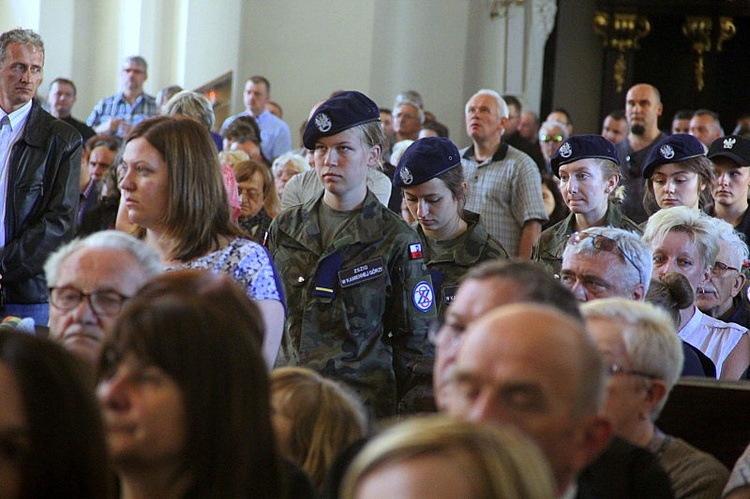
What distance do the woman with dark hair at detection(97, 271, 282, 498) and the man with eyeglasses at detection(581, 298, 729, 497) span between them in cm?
93

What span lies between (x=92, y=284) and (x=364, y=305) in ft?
4.80

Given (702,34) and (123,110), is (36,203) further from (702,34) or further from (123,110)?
(702,34)

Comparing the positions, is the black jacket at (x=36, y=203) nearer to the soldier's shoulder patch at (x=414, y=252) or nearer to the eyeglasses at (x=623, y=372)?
the soldier's shoulder patch at (x=414, y=252)

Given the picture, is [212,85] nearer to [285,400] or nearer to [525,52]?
[525,52]

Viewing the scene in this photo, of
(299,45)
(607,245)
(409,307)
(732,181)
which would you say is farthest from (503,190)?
(299,45)

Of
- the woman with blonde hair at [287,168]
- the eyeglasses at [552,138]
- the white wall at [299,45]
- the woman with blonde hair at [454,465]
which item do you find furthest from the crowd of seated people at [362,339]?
the white wall at [299,45]

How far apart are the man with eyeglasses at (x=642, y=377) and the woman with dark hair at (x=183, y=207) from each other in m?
0.91

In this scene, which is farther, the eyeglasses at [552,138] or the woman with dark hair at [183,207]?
the eyeglasses at [552,138]

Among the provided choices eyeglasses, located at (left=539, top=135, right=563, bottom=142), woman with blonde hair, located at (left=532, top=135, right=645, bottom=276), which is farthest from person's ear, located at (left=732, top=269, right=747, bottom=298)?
eyeglasses, located at (left=539, top=135, right=563, bottom=142)

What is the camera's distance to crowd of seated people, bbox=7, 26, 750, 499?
67.0 inches

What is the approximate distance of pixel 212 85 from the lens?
11719mm

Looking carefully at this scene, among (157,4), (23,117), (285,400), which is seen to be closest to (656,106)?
(23,117)

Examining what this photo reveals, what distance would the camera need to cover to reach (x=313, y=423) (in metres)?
2.44

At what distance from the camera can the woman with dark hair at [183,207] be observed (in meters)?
3.24
